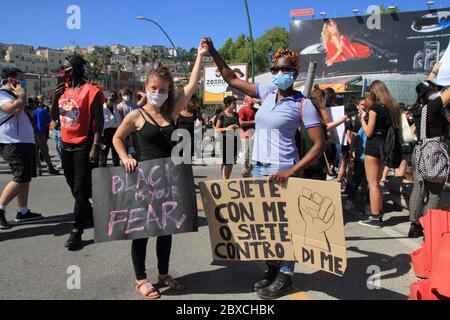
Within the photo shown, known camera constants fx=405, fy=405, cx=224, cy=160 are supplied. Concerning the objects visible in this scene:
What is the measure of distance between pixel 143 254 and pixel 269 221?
1.09 m

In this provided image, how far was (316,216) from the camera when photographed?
305cm

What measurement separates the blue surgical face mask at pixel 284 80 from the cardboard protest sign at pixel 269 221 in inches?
30.2

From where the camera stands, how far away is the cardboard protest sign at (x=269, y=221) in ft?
10.0

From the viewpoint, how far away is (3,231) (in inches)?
204

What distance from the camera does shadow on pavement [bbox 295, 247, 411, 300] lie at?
340 centimetres

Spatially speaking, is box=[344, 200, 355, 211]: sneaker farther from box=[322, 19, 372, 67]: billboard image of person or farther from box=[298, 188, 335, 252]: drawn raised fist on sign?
box=[322, 19, 372, 67]: billboard image of person

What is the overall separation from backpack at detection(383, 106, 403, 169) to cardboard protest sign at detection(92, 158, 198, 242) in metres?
3.07

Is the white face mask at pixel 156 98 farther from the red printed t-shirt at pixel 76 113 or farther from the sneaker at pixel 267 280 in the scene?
the sneaker at pixel 267 280

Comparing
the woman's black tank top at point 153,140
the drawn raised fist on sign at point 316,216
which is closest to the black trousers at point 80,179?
the woman's black tank top at point 153,140

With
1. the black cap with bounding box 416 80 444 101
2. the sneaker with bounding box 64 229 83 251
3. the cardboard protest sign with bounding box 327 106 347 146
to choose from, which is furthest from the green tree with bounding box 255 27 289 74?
the sneaker with bounding box 64 229 83 251

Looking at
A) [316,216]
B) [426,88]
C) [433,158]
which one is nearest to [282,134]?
[316,216]

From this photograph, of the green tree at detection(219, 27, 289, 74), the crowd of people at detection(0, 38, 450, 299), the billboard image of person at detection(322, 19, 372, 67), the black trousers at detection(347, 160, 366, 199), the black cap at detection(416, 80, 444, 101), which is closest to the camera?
the crowd of people at detection(0, 38, 450, 299)

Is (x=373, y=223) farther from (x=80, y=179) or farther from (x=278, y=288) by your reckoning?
(x=80, y=179)
